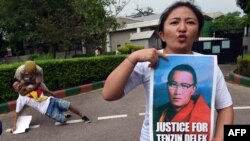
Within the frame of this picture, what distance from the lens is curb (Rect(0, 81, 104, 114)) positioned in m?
8.18

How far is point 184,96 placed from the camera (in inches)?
66.3

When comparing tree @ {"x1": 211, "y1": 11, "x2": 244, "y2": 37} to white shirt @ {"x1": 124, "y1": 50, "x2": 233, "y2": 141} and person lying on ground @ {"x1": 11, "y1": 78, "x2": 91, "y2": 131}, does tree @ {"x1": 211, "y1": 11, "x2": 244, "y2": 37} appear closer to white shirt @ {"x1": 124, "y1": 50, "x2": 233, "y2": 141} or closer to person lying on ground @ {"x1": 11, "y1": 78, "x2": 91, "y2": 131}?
person lying on ground @ {"x1": 11, "y1": 78, "x2": 91, "y2": 131}

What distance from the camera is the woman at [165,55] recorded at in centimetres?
162

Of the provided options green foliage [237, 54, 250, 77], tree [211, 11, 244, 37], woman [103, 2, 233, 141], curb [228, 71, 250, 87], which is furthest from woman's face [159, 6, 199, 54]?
tree [211, 11, 244, 37]

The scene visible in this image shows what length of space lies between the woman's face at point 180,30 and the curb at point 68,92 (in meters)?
7.11

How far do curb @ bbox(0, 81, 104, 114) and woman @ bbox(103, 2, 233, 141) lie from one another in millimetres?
6983

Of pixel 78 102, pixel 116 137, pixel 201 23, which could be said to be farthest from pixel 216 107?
pixel 78 102

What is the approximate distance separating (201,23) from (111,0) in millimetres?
17366

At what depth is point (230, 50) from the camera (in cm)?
1725

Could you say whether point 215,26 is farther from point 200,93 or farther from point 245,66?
point 200,93

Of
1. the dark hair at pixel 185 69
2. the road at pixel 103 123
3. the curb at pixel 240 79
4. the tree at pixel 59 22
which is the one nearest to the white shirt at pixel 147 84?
the dark hair at pixel 185 69

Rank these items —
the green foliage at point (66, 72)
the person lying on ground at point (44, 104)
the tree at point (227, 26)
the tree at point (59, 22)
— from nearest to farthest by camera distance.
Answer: the person lying on ground at point (44, 104) → the green foliage at point (66, 72) → the tree at point (59, 22) → the tree at point (227, 26)

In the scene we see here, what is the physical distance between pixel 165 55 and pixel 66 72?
903cm

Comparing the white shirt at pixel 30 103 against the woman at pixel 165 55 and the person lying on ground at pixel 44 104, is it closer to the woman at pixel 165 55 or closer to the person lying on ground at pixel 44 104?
the person lying on ground at pixel 44 104
